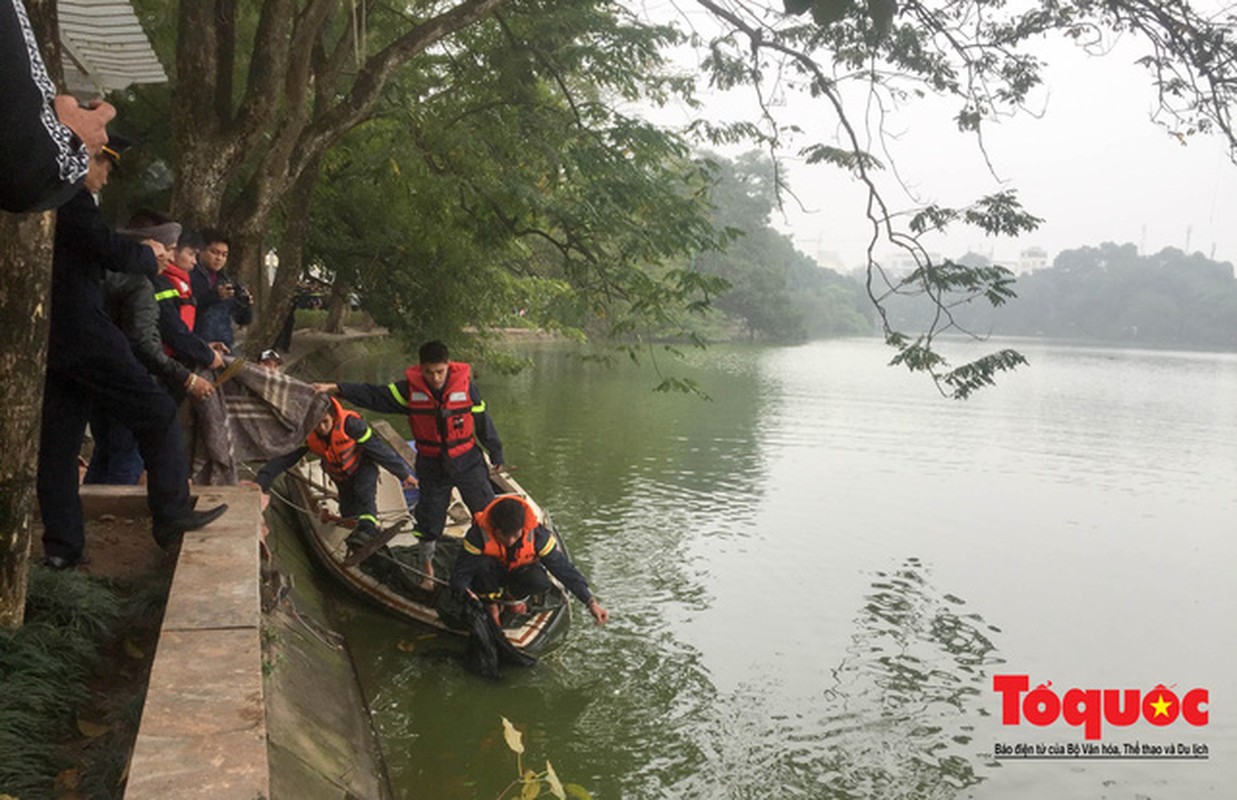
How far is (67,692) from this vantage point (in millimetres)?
3439

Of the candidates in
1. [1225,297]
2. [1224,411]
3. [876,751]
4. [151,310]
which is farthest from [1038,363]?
[151,310]

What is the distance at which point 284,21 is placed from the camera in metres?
6.85

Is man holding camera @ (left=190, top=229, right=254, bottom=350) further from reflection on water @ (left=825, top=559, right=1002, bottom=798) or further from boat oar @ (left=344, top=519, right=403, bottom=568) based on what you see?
reflection on water @ (left=825, top=559, right=1002, bottom=798)

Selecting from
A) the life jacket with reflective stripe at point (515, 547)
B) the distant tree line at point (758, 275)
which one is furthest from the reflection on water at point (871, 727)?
the distant tree line at point (758, 275)

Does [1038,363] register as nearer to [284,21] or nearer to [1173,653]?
[1173,653]

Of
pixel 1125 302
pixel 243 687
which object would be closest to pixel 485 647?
pixel 243 687

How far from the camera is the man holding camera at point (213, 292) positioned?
20.4 ft

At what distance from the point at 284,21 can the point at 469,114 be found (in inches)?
178

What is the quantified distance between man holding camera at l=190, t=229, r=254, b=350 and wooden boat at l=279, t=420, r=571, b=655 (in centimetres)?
132

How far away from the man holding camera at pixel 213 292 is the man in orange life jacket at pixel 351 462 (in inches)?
38.4

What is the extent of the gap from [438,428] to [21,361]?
3736mm

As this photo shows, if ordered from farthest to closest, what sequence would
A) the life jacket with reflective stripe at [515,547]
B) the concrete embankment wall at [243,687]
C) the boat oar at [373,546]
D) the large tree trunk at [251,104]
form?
the boat oar at [373,546], the large tree trunk at [251,104], the life jacket with reflective stripe at [515,547], the concrete embankment wall at [243,687]

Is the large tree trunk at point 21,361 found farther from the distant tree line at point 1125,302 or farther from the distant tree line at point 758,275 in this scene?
the distant tree line at point 1125,302

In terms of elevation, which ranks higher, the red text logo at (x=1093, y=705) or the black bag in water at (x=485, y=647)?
the black bag in water at (x=485, y=647)
